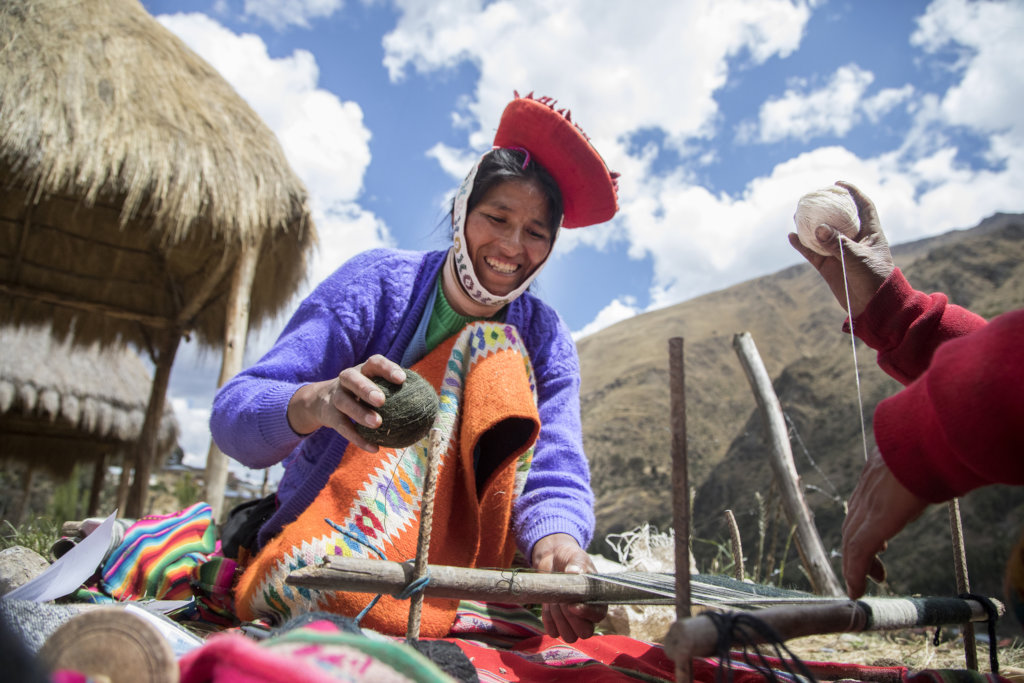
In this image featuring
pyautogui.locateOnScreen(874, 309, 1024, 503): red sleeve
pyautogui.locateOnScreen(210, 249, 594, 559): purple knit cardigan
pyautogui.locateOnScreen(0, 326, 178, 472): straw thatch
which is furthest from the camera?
pyautogui.locateOnScreen(0, 326, 178, 472): straw thatch

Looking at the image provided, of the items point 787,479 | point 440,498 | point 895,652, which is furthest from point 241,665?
point 787,479

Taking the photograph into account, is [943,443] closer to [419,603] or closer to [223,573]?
[419,603]

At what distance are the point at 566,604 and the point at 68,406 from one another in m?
9.45

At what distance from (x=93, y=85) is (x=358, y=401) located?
4.61m

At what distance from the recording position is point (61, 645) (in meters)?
0.64

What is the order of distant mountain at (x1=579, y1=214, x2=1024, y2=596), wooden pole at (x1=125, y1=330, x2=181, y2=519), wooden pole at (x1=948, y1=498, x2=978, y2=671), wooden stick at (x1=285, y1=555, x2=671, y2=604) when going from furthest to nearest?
1. distant mountain at (x1=579, y1=214, x2=1024, y2=596)
2. wooden pole at (x1=125, y1=330, x2=181, y2=519)
3. wooden pole at (x1=948, y1=498, x2=978, y2=671)
4. wooden stick at (x1=285, y1=555, x2=671, y2=604)

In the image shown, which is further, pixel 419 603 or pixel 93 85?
pixel 93 85

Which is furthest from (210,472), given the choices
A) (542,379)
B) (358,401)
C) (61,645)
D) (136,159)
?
(61,645)

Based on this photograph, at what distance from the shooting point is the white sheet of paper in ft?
4.74

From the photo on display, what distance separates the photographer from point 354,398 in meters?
1.24

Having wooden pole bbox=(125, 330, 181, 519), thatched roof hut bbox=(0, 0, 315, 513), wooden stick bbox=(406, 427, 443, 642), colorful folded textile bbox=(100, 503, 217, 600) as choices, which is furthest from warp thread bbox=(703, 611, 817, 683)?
wooden pole bbox=(125, 330, 181, 519)

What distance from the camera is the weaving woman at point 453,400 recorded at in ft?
4.99

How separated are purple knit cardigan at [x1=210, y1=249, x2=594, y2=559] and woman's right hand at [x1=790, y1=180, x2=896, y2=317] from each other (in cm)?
86

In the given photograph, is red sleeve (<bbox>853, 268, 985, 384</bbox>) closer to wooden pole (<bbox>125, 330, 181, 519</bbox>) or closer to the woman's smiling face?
the woman's smiling face
